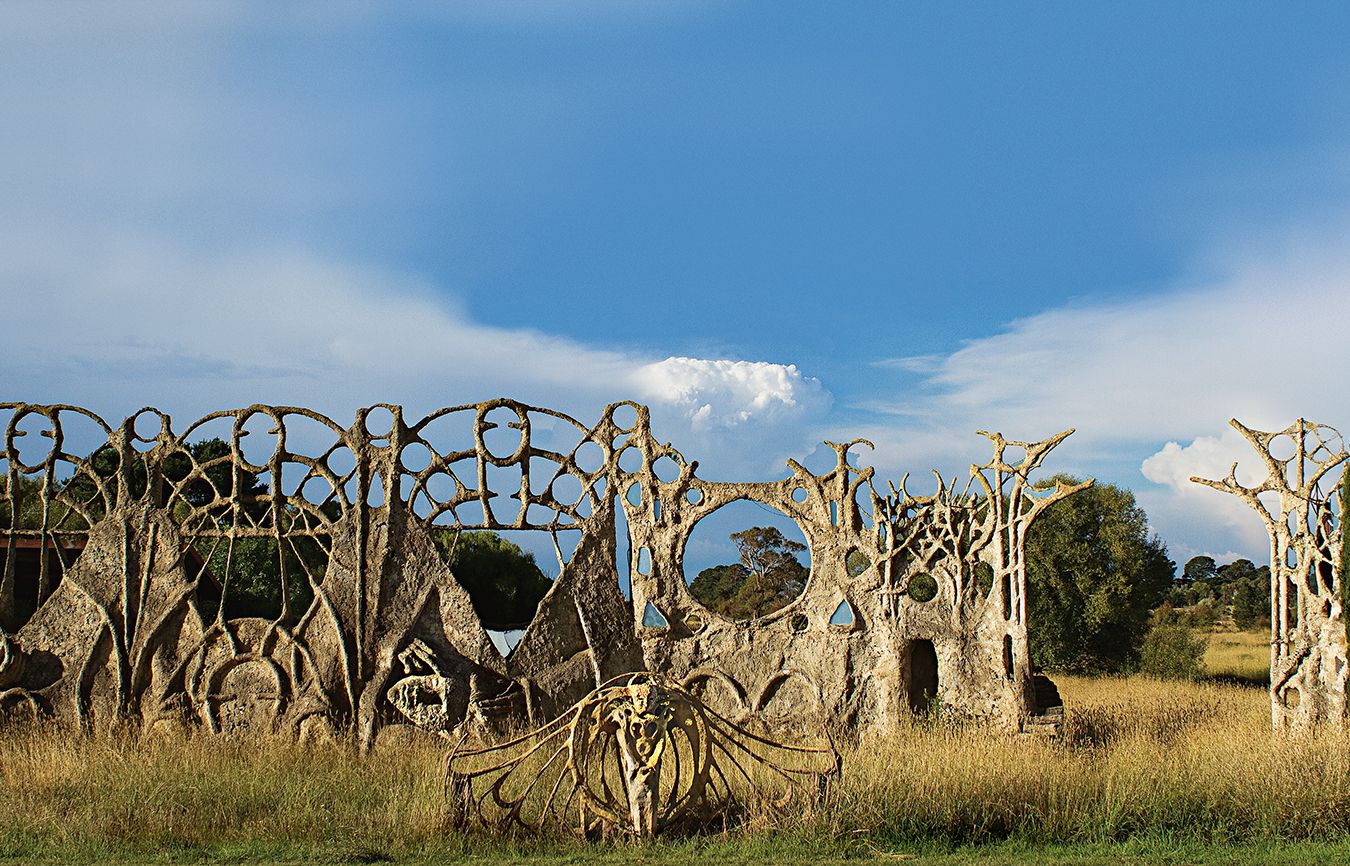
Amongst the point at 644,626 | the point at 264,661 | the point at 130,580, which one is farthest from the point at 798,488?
the point at 130,580

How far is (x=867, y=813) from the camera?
332 inches

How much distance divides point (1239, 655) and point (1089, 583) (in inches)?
259

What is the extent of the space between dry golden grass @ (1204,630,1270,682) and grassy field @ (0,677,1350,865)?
1425 centimetres

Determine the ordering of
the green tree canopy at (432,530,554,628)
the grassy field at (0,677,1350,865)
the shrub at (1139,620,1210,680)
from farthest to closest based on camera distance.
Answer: the green tree canopy at (432,530,554,628) → the shrub at (1139,620,1210,680) → the grassy field at (0,677,1350,865)

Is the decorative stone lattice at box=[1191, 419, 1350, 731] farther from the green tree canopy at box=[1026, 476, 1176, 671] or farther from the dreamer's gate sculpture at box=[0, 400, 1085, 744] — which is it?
the green tree canopy at box=[1026, 476, 1176, 671]

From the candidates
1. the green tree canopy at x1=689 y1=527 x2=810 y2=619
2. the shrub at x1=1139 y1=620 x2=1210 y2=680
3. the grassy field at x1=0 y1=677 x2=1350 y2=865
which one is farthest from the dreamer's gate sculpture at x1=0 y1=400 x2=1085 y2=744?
the green tree canopy at x1=689 y1=527 x2=810 y2=619

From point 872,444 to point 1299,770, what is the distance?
5374 millimetres

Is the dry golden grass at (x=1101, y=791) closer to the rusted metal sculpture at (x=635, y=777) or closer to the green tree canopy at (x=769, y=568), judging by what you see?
the rusted metal sculpture at (x=635, y=777)

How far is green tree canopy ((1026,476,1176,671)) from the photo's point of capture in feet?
75.4

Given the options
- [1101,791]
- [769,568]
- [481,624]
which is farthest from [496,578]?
[1101,791]

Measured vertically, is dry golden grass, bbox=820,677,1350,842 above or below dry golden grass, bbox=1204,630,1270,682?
above

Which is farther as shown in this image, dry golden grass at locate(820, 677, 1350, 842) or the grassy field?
dry golden grass at locate(820, 677, 1350, 842)

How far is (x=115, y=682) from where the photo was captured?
519 inches

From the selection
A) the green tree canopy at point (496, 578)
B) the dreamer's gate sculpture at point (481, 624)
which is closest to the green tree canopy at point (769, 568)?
the green tree canopy at point (496, 578)
